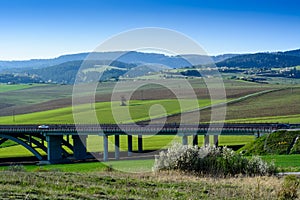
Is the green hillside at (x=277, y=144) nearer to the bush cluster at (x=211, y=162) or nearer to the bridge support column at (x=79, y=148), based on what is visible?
the bush cluster at (x=211, y=162)

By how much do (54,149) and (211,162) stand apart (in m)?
57.6

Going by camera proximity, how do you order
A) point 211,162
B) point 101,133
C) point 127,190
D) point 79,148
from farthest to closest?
point 101,133 → point 79,148 → point 211,162 → point 127,190

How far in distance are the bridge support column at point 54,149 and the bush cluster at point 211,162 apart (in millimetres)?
52591

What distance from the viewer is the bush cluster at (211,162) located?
29.1 m

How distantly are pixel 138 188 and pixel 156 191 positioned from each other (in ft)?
4.04

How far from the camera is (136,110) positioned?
12850 cm

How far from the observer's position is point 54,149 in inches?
3287

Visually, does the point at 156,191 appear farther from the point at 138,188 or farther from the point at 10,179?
the point at 10,179

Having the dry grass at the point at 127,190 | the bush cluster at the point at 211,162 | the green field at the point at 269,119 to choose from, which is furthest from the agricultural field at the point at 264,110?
the dry grass at the point at 127,190

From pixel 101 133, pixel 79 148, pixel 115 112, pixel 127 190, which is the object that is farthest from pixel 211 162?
pixel 115 112

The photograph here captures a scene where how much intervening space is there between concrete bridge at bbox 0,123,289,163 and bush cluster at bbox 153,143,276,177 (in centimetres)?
4183

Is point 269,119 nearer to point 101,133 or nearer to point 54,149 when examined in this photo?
point 101,133

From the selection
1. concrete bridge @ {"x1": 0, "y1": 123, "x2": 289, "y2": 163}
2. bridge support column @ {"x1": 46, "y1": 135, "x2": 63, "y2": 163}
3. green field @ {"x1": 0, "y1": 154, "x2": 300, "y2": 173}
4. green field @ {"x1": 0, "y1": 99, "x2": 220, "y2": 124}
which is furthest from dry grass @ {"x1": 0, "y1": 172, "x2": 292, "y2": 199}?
green field @ {"x1": 0, "y1": 99, "x2": 220, "y2": 124}

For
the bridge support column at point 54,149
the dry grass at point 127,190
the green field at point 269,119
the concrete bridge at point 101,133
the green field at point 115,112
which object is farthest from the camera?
the green field at point 115,112
